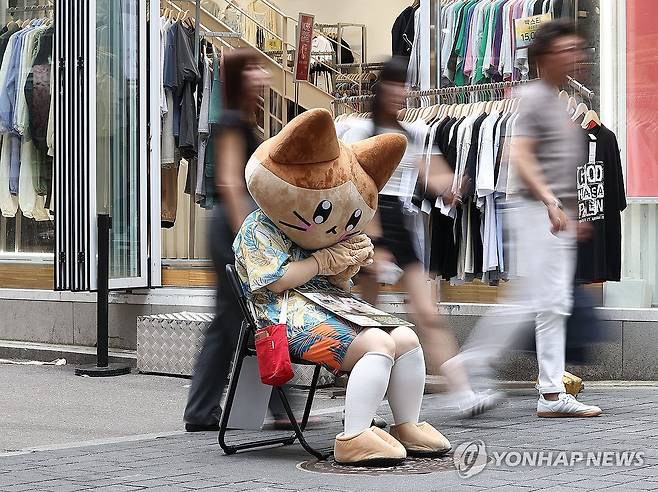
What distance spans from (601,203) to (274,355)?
133 inches

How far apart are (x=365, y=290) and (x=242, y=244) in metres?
1.60

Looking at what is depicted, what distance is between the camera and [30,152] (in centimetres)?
1151

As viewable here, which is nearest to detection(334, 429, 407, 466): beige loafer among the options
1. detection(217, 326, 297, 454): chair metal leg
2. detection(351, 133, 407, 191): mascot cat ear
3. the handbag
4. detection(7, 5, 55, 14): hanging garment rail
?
the handbag

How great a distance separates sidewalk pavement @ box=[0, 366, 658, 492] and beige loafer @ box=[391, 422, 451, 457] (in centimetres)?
7

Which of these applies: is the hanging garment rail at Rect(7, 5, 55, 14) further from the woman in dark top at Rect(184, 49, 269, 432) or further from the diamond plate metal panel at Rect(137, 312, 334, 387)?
the woman in dark top at Rect(184, 49, 269, 432)

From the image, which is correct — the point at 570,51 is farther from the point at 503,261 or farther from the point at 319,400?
the point at 319,400

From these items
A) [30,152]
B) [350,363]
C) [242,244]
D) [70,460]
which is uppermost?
[30,152]

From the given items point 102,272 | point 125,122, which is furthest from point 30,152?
point 102,272

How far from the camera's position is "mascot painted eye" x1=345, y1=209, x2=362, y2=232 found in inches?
227

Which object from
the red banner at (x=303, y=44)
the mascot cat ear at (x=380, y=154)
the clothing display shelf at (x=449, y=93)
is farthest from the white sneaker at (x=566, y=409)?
the red banner at (x=303, y=44)

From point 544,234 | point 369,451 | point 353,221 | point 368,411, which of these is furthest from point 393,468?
point 544,234

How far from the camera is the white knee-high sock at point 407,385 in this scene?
5582mm

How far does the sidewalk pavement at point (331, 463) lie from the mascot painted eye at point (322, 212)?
3.48 ft

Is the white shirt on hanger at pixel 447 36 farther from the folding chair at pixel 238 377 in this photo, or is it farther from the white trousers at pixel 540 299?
the folding chair at pixel 238 377
